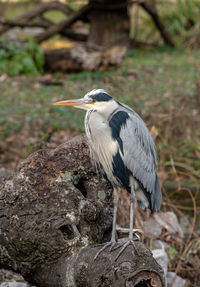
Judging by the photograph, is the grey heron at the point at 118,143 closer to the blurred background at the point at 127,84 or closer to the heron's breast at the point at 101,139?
the heron's breast at the point at 101,139

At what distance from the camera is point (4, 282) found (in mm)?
4070

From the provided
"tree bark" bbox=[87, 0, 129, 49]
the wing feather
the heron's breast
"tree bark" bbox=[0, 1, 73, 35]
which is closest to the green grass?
"tree bark" bbox=[87, 0, 129, 49]

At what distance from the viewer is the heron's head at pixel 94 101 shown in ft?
10.0

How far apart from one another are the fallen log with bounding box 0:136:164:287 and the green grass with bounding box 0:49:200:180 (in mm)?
2470

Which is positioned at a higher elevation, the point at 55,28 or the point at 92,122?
the point at 92,122

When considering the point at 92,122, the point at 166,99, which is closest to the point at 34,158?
the point at 92,122

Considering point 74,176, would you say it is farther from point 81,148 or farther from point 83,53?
point 83,53

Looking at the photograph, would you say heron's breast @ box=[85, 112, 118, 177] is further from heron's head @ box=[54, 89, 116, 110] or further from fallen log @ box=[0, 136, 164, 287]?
fallen log @ box=[0, 136, 164, 287]

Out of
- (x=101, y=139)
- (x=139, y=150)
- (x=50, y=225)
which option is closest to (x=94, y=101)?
(x=101, y=139)

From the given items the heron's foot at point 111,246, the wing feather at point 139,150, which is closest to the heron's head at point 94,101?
the wing feather at point 139,150

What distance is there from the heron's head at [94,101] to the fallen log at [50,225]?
49cm

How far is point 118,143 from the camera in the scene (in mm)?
3113

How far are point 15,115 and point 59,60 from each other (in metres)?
2.63

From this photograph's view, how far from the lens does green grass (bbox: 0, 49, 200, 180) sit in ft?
23.1
